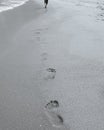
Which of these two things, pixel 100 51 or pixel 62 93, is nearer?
pixel 62 93

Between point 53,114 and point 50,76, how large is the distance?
1.30 metres

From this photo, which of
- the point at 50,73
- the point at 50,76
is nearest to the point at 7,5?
the point at 50,73

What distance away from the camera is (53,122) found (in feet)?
11.4

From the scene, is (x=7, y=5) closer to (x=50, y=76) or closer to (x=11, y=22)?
(x=11, y=22)

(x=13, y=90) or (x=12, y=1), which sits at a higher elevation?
(x=13, y=90)

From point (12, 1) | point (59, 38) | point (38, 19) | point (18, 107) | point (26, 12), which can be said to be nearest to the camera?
point (18, 107)

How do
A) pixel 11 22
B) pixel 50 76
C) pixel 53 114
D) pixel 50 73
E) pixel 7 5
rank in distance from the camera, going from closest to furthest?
pixel 53 114 → pixel 50 76 → pixel 50 73 → pixel 11 22 → pixel 7 5

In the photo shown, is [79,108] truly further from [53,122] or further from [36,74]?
[36,74]

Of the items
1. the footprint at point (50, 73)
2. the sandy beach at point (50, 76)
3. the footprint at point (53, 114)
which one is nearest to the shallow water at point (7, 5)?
the sandy beach at point (50, 76)

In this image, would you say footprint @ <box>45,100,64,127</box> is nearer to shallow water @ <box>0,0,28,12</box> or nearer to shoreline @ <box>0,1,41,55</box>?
shoreline @ <box>0,1,41,55</box>

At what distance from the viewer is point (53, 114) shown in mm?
3662

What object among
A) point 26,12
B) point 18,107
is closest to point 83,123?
point 18,107

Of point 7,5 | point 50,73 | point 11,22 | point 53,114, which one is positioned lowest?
point 7,5

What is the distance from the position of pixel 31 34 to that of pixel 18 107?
13.2ft
